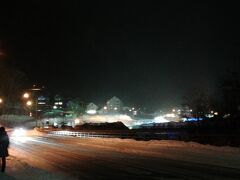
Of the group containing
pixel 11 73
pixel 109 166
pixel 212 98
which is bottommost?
pixel 109 166

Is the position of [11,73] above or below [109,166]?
above

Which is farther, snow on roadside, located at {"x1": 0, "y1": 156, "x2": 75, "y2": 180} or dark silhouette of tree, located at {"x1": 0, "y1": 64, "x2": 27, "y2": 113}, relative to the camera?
dark silhouette of tree, located at {"x1": 0, "y1": 64, "x2": 27, "y2": 113}

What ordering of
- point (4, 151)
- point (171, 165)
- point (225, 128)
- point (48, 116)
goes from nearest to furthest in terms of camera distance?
1. point (4, 151)
2. point (171, 165)
3. point (225, 128)
4. point (48, 116)

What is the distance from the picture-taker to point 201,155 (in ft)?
88.4

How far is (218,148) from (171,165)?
25.4 ft

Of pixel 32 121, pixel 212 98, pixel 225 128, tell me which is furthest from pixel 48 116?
pixel 225 128

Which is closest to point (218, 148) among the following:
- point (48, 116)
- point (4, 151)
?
point (4, 151)

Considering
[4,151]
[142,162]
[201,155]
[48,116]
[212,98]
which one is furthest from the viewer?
[48,116]

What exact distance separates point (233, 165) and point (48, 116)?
501 feet

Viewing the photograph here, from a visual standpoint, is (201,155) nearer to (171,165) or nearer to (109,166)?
(171,165)

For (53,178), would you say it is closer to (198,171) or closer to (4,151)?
(4,151)

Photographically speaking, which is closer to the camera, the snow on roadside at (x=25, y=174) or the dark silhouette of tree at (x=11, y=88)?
the snow on roadside at (x=25, y=174)

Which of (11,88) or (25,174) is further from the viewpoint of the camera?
(11,88)

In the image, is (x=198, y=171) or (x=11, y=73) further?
(x=11, y=73)
